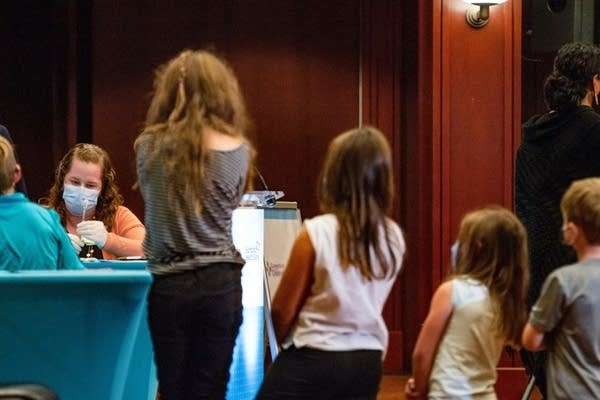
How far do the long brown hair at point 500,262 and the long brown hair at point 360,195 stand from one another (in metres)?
0.31

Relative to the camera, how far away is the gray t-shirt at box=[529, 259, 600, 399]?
2641mm

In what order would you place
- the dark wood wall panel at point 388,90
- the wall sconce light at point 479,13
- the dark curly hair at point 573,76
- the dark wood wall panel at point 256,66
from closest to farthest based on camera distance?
the dark curly hair at point 573,76
the wall sconce light at point 479,13
the dark wood wall panel at point 388,90
the dark wood wall panel at point 256,66

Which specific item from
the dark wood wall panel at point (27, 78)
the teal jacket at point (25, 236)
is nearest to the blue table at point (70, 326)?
the teal jacket at point (25, 236)

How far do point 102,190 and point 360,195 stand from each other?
5.40 ft

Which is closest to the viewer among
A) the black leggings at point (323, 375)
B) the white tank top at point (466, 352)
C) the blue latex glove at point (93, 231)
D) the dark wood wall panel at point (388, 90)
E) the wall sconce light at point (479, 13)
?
the black leggings at point (323, 375)

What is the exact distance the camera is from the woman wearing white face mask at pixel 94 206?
3.62m

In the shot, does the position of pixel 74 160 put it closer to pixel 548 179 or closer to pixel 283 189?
pixel 548 179

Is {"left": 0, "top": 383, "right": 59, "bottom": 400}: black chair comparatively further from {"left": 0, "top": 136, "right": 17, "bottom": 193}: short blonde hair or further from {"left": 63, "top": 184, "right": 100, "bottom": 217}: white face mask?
{"left": 63, "top": 184, "right": 100, "bottom": 217}: white face mask

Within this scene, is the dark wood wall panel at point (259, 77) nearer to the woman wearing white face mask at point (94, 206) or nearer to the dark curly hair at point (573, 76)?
the woman wearing white face mask at point (94, 206)

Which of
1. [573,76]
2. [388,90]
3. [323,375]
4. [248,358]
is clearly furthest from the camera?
[388,90]

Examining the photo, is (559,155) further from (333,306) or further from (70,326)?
(70,326)

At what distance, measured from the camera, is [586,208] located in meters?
2.69

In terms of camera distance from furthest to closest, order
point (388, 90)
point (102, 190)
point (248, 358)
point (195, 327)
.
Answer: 1. point (388, 90)
2. point (248, 358)
3. point (102, 190)
4. point (195, 327)

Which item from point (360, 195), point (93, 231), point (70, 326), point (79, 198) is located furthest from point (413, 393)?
point (79, 198)
